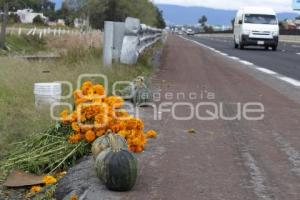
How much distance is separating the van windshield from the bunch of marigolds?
100 ft

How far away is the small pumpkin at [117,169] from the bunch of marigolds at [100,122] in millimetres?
853

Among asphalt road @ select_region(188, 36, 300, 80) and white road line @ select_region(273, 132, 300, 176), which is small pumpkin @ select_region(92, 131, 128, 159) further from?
asphalt road @ select_region(188, 36, 300, 80)

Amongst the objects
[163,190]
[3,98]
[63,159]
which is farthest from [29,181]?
[3,98]

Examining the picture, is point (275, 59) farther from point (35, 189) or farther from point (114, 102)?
point (35, 189)

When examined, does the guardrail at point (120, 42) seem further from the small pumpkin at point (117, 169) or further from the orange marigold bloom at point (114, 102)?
the small pumpkin at point (117, 169)

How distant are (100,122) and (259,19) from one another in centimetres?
3132

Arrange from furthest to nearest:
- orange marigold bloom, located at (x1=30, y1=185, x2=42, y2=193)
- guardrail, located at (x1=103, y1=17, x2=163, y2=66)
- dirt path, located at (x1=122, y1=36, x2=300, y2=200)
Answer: guardrail, located at (x1=103, y1=17, x2=163, y2=66) → orange marigold bloom, located at (x1=30, y1=185, x2=42, y2=193) → dirt path, located at (x1=122, y1=36, x2=300, y2=200)

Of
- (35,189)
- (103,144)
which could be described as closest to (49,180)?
(35,189)

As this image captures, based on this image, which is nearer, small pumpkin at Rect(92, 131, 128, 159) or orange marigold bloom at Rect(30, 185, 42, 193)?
orange marigold bloom at Rect(30, 185, 42, 193)

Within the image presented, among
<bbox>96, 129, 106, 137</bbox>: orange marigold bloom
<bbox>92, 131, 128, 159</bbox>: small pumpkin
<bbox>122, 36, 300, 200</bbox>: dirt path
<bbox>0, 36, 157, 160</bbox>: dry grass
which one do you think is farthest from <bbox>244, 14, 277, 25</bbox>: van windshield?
<bbox>92, 131, 128, 159</bbox>: small pumpkin

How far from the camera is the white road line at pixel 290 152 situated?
5.66m

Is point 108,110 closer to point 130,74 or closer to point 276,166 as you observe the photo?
point 276,166

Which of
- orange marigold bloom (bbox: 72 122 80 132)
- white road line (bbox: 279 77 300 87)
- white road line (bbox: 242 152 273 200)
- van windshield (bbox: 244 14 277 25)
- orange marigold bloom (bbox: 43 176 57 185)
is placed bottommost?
white road line (bbox: 279 77 300 87)

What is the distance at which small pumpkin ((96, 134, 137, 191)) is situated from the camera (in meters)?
4.75
